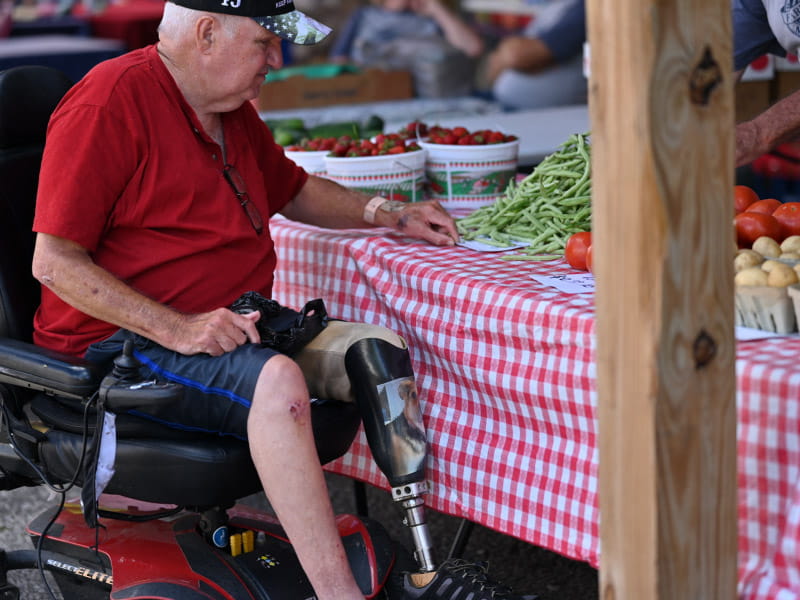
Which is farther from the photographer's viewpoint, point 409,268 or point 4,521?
point 4,521

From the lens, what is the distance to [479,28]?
8031mm

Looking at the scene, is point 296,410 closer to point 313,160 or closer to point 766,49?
point 313,160

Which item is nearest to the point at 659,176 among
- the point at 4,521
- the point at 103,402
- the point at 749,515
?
the point at 749,515

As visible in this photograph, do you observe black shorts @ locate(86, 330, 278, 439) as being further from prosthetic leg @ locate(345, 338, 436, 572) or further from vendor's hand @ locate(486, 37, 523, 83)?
vendor's hand @ locate(486, 37, 523, 83)

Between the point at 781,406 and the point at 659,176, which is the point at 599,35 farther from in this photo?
the point at 781,406

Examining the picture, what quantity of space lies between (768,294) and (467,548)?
1713 millimetres

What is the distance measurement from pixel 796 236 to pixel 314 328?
3.52ft

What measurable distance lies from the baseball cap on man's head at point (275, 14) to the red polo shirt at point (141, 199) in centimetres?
20

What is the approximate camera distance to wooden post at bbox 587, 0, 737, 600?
148cm

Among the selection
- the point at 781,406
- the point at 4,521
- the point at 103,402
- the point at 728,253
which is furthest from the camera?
the point at 4,521

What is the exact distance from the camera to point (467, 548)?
131 inches

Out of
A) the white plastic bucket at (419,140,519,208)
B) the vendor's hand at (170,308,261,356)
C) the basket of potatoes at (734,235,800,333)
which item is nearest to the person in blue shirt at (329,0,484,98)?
the white plastic bucket at (419,140,519,208)

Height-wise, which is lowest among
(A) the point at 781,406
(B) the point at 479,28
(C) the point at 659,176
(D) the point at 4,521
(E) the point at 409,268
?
(D) the point at 4,521

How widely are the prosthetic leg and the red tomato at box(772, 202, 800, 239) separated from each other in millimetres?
872
